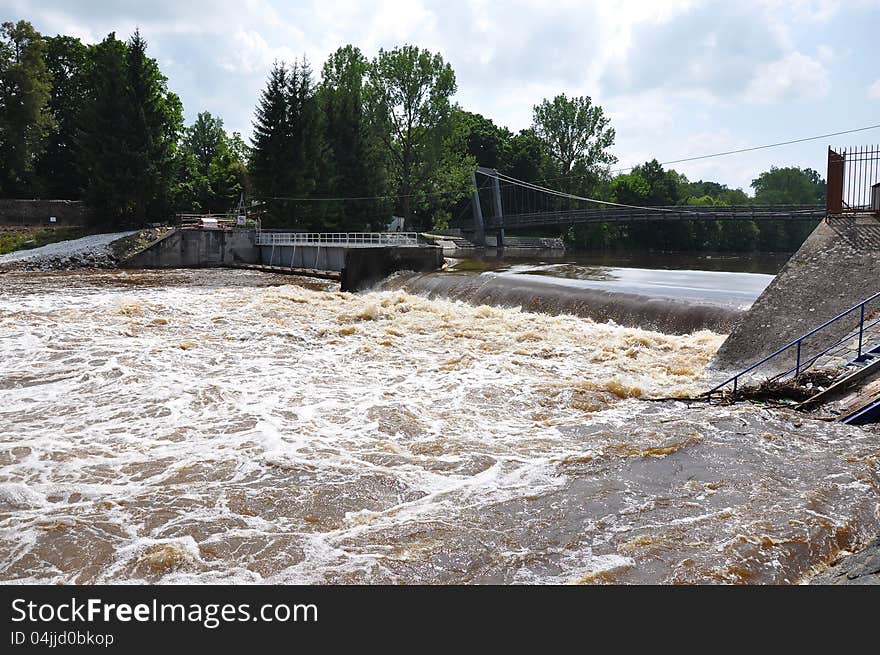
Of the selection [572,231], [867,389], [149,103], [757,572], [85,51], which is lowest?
[757,572]

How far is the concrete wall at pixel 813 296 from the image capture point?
996 cm

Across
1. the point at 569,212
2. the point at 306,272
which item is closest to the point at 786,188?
the point at 569,212

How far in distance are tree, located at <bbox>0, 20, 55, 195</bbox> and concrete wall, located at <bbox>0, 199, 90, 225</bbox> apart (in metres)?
3.52

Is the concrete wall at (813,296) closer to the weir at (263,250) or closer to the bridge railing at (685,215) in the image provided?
the weir at (263,250)

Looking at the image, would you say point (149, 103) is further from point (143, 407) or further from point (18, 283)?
point (143, 407)

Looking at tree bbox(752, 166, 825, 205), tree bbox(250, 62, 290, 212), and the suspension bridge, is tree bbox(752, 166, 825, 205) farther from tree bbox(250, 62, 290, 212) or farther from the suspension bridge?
tree bbox(250, 62, 290, 212)

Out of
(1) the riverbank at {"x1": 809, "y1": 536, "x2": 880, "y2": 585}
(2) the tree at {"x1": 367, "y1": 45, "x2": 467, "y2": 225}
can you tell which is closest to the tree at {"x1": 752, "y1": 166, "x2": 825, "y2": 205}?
(2) the tree at {"x1": 367, "y1": 45, "x2": 467, "y2": 225}

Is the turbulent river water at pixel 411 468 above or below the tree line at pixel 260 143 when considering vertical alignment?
below

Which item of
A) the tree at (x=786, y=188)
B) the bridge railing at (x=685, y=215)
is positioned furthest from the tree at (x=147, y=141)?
the tree at (x=786, y=188)

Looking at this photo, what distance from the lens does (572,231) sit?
212 feet

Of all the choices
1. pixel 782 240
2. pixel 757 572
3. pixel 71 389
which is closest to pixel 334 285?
pixel 71 389

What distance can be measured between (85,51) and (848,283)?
56.8m

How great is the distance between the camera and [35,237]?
3659cm

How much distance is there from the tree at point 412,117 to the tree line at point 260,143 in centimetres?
8
